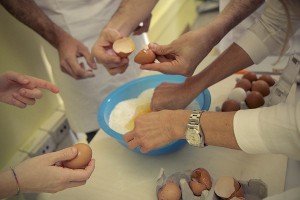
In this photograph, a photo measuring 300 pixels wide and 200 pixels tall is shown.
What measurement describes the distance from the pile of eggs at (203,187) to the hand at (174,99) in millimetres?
248

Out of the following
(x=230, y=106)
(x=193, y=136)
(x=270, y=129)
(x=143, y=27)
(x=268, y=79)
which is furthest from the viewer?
(x=143, y=27)

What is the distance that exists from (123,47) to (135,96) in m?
0.19

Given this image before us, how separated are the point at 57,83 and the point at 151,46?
70 cm

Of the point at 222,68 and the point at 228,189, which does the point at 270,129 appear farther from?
the point at 222,68

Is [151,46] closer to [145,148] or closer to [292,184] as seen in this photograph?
[145,148]

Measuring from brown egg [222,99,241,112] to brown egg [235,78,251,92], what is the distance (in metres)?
0.10

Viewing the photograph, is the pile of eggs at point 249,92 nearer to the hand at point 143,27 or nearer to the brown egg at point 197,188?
the brown egg at point 197,188

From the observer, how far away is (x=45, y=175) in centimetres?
77

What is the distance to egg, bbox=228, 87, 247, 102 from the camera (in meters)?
1.11

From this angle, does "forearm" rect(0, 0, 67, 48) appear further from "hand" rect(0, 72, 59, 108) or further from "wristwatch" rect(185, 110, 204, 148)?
"wristwatch" rect(185, 110, 204, 148)

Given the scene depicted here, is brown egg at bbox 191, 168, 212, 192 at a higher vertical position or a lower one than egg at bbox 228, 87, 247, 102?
lower

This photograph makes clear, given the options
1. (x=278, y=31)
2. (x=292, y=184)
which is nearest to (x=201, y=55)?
(x=278, y=31)

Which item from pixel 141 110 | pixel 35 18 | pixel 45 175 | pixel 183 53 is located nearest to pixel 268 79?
pixel 183 53

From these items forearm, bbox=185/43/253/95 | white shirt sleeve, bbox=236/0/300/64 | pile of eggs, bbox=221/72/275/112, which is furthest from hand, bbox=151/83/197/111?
white shirt sleeve, bbox=236/0/300/64
